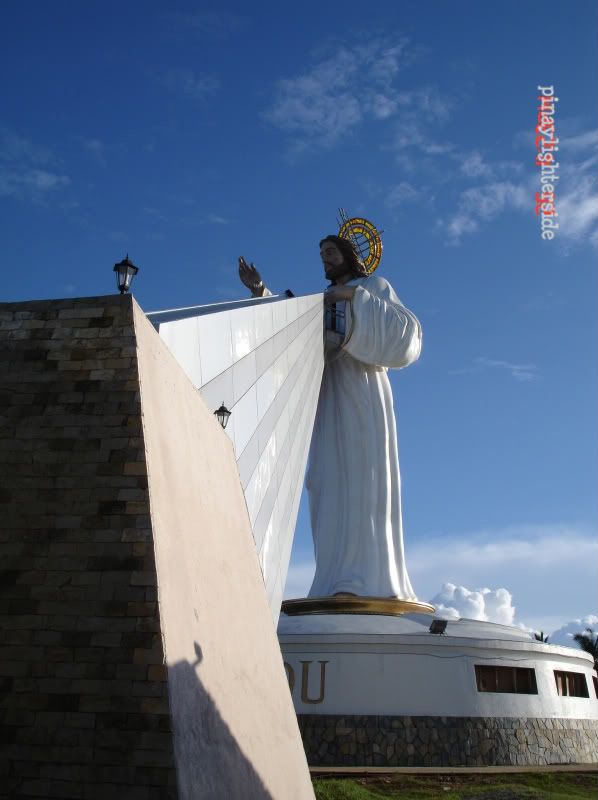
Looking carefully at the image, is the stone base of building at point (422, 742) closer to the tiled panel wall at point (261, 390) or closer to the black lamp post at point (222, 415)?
the tiled panel wall at point (261, 390)

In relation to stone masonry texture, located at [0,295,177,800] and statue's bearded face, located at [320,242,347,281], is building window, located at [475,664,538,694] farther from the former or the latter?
stone masonry texture, located at [0,295,177,800]

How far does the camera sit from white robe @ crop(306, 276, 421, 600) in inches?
376

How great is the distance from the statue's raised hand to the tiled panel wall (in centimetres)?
165

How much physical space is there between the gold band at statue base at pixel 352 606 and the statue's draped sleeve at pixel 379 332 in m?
3.15

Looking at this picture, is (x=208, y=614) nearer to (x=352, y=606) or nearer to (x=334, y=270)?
(x=352, y=606)

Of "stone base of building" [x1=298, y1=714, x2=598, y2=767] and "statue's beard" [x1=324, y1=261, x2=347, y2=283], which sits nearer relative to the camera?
"stone base of building" [x1=298, y1=714, x2=598, y2=767]

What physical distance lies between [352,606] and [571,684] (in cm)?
282

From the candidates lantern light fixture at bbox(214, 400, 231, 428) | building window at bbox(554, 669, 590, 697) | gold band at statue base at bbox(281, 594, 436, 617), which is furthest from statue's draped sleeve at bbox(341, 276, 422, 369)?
lantern light fixture at bbox(214, 400, 231, 428)

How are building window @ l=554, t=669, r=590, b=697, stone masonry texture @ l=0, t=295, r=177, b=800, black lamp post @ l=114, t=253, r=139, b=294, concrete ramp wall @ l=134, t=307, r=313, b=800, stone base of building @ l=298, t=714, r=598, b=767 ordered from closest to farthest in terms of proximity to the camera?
stone masonry texture @ l=0, t=295, r=177, b=800, concrete ramp wall @ l=134, t=307, r=313, b=800, black lamp post @ l=114, t=253, r=139, b=294, stone base of building @ l=298, t=714, r=598, b=767, building window @ l=554, t=669, r=590, b=697

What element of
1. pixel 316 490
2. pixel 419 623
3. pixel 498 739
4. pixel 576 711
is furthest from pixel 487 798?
pixel 316 490

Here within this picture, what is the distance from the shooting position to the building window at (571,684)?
28.2 ft

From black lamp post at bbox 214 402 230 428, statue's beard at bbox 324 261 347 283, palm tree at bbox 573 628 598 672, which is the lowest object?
palm tree at bbox 573 628 598 672

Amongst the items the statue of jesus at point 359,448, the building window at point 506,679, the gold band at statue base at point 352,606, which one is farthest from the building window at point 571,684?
the statue of jesus at point 359,448

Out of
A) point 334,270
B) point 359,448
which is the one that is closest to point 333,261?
point 334,270
